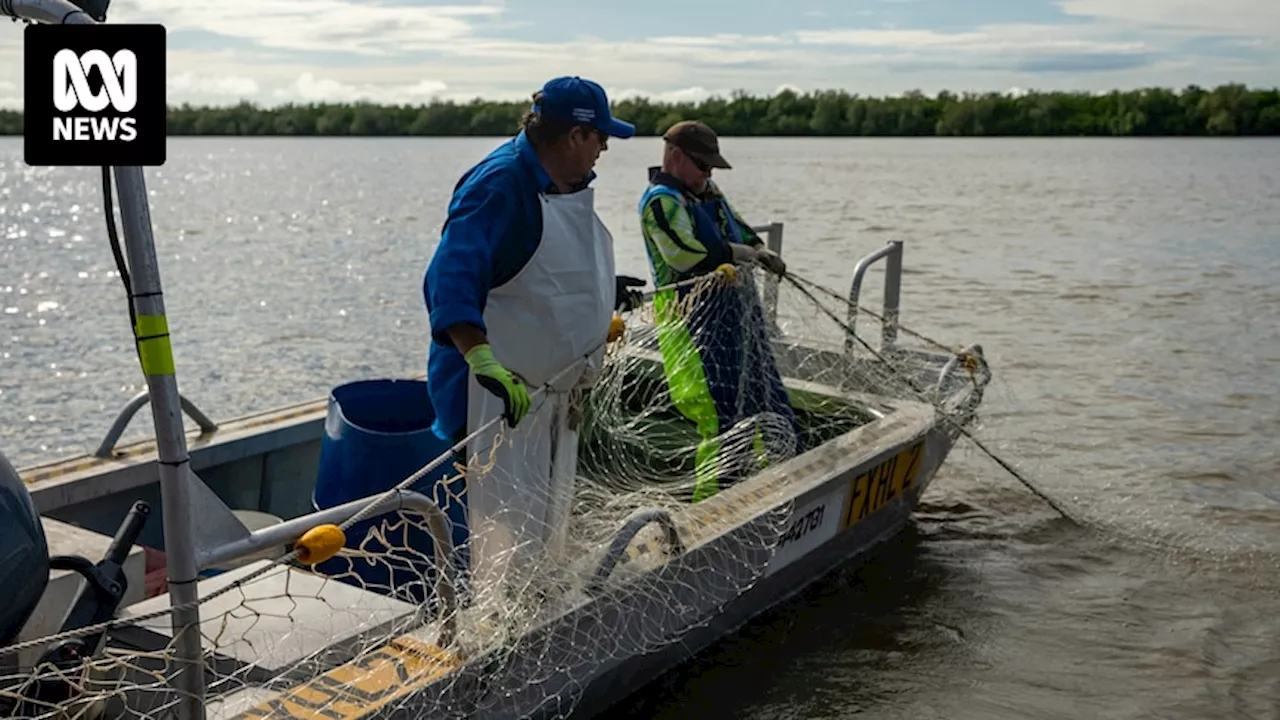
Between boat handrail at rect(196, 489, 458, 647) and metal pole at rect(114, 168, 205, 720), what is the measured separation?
0.07 metres

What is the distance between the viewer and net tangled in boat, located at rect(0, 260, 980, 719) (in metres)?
3.10

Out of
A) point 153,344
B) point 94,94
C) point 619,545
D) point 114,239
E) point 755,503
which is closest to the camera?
point 94,94

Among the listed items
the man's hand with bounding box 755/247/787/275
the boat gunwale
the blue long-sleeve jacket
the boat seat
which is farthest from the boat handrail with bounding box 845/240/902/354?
the boat seat

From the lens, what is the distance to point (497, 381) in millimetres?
3250

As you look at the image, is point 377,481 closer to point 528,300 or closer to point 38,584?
point 528,300

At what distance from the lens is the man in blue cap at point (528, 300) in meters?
3.51

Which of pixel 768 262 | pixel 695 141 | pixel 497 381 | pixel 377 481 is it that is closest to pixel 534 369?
pixel 497 381

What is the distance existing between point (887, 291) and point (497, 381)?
15.2 ft

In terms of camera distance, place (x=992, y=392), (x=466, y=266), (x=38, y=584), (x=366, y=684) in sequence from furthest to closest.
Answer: (x=992, y=392) < (x=466, y=266) < (x=366, y=684) < (x=38, y=584)

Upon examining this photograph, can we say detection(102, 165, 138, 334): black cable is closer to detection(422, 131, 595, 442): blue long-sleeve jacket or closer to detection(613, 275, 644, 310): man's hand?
detection(422, 131, 595, 442): blue long-sleeve jacket

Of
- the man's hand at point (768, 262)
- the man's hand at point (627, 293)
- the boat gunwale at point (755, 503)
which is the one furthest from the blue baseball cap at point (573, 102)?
the man's hand at point (768, 262)

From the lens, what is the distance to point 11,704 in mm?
2967

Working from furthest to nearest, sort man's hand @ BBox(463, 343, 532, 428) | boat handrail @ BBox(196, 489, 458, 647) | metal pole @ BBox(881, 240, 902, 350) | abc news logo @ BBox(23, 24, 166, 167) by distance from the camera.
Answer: metal pole @ BBox(881, 240, 902, 350) < man's hand @ BBox(463, 343, 532, 428) < boat handrail @ BBox(196, 489, 458, 647) < abc news logo @ BBox(23, 24, 166, 167)

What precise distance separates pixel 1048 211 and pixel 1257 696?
2689 cm
